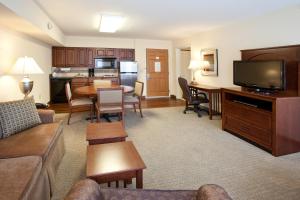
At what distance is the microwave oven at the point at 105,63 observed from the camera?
7.85 metres

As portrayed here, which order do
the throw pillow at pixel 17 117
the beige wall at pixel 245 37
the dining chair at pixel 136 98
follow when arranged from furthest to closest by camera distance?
the dining chair at pixel 136 98
the beige wall at pixel 245 37
the throw pillow at pixel 17 117

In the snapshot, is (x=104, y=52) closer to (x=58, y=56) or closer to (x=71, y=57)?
(x=71, y=57)

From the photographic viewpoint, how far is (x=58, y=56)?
24.6 feet

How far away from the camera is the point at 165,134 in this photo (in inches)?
161

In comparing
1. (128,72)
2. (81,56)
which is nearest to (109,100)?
(128,72)

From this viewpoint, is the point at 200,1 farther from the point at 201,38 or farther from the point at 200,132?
the point at 201,38

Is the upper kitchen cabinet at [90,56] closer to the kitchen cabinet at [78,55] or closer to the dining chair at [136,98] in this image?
the kitchen cabinet at [78,55]

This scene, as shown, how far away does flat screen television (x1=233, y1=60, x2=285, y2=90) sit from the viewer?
3357 millimetres

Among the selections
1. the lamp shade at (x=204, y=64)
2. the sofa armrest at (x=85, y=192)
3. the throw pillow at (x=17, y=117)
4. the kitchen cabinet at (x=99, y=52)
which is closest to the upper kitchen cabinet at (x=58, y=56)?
the kitchen cabinet at (x=99, y=52)

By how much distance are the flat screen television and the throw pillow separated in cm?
348

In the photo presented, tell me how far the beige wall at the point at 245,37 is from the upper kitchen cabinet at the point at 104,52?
116 inches

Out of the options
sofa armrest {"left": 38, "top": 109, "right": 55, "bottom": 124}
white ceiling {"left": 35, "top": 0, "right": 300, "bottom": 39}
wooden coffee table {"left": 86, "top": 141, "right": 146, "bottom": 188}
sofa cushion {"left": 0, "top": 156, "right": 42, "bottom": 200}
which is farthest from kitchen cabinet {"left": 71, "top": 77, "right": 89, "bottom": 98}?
sofa cushion {"left": 0, "top": 156, "right": 42, "bottom": 200}

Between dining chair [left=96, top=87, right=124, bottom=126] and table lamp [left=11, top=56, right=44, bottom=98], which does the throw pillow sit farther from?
dining chair [left=96, top=87, right=124, bottom=126]

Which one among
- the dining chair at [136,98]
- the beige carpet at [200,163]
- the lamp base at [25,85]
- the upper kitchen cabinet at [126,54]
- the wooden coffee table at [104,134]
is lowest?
the beige carpet at [200,163]
